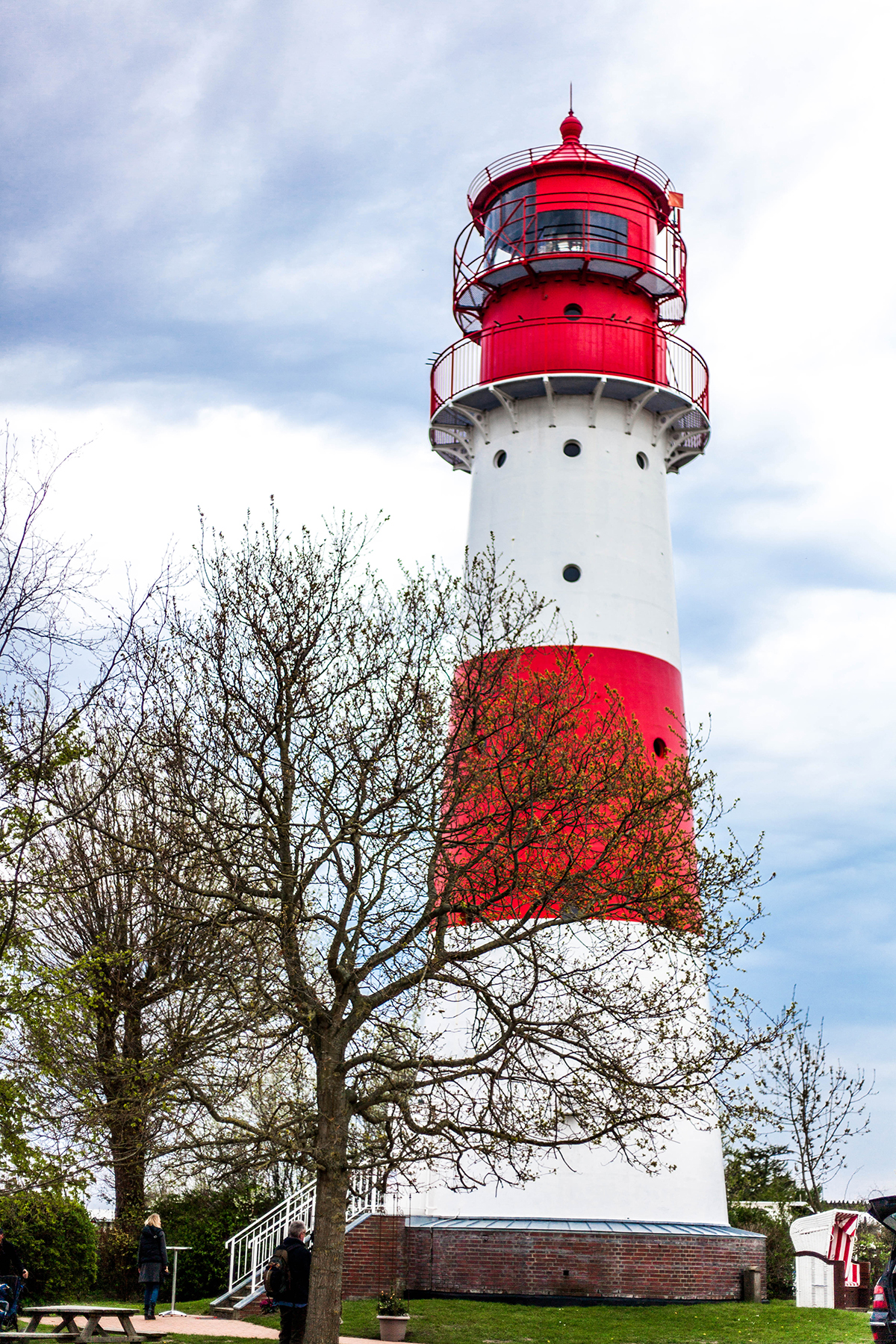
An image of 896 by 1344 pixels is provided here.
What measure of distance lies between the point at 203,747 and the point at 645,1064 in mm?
8499

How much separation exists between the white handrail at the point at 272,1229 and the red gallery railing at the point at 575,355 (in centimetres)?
1308

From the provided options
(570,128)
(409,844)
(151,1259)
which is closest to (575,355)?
(570,128)

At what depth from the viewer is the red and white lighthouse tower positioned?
71.1 feet

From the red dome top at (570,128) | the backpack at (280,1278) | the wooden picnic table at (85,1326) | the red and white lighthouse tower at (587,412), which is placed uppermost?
the red dome top at (570,128)

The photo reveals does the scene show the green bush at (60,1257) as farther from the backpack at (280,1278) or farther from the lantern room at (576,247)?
the lantern room at (576,247)

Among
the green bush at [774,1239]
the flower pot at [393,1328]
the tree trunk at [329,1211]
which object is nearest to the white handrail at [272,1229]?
the flower pot at [393,1328]

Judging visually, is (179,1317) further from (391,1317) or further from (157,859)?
(157,859)

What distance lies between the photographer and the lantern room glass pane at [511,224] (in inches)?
945

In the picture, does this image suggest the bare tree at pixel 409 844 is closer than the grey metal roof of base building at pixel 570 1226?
Yes

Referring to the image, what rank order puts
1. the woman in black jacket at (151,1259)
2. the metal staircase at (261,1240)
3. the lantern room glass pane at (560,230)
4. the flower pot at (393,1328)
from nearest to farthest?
the flower pot at (393,1328) < the woman in black jacket at (151,1259) < the metal staircase at (261,1240) < the lantern room glass pane at (560,230)

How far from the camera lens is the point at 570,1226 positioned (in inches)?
747

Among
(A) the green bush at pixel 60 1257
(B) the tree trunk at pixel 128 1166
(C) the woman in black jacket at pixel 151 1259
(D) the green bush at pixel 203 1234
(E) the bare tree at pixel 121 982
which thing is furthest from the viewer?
(D) the green bush at pixel 203 1234

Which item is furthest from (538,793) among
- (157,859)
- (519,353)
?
(519,353)

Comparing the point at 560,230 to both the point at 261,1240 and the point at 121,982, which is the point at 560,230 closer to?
the point at 121,982
